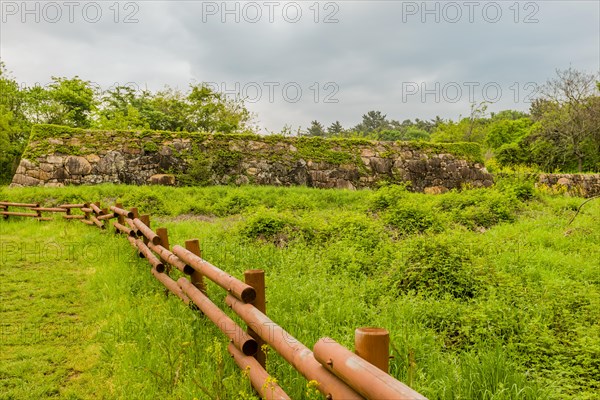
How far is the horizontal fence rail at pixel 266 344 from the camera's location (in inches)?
61.8

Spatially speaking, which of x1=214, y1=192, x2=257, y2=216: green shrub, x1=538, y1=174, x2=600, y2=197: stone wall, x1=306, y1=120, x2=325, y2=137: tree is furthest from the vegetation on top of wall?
x1=306, y1=120, x2=325, y2=137: tree

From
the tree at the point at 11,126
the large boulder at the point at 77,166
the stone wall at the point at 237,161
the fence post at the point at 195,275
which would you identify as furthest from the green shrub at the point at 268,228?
the tree at the point at 11,126

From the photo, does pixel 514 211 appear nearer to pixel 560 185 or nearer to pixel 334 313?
pixel 560 185

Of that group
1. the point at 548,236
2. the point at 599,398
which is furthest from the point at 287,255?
the point at 548,236

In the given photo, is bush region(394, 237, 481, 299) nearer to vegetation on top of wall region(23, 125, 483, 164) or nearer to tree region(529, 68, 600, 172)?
vegetation on top of wall region(23, 125, 483, 164)

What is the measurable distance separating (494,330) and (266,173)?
12.4m

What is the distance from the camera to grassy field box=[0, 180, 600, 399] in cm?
293

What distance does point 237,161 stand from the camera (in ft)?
49.8

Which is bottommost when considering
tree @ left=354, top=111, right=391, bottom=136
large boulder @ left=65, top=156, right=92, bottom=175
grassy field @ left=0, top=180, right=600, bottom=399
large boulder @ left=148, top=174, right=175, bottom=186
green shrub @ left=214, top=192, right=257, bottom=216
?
grassy field @ left=0, top=180, right=600, bottom=399

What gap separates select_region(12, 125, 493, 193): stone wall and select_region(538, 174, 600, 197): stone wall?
2.53 metres

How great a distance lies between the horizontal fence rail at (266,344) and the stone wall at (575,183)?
15702mm

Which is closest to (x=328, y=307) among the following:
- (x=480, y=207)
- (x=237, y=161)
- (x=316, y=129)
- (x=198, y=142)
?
(x=480, y=207)

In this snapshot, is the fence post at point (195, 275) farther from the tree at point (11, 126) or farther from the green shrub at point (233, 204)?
the tree at point (11, 126)

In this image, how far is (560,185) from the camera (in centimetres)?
1539
